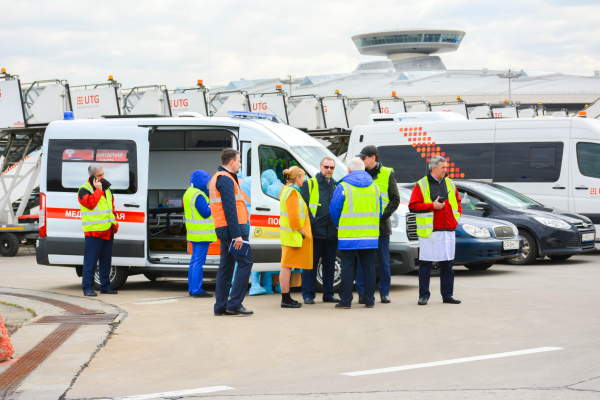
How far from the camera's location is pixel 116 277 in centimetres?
1036

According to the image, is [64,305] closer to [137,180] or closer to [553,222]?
[137,180]

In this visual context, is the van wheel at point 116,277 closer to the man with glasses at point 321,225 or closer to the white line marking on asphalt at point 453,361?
the man with glasses at point 321,225

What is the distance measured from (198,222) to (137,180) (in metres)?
1.29

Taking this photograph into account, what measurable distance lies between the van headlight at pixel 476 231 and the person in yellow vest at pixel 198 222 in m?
4.49

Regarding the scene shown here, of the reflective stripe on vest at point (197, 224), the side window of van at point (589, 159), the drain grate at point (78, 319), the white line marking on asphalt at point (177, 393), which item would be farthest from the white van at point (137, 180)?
the side window of van at point (589, 159)

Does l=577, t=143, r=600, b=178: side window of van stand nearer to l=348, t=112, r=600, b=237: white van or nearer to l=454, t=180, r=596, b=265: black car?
l=348, t=112, r=600, b=237: white van

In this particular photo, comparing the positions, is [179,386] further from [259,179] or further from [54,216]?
[54,216]

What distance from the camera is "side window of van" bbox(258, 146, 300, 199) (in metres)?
9.57

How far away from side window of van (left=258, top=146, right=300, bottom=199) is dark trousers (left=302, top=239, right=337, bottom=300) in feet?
3.57

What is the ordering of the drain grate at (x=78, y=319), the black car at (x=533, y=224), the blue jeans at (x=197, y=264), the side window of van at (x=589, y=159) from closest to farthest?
1. the drain grate at (x=78, y=319)
2. the blue jeans at (x=197, y=264)
3. the black car at (x=533, y=224)
4. the side window of van at (x=589, y=159)

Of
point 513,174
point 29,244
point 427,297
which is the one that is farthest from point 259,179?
point 29,244

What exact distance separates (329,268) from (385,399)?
4.34 meters

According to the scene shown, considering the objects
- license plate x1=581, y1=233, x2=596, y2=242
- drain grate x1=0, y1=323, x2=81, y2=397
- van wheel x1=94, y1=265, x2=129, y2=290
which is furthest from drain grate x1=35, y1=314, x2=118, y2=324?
license plate x1=581, y1=233, x2=596, y2=242

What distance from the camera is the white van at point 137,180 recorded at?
9609 millimetres
